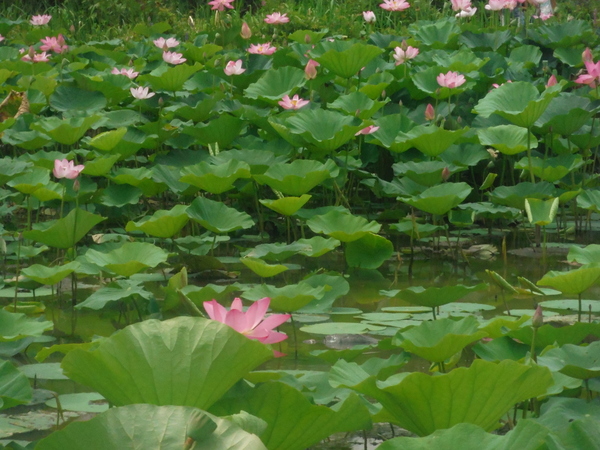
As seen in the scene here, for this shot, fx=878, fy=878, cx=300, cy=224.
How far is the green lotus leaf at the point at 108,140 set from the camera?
368 cm

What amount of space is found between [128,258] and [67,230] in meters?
0.34

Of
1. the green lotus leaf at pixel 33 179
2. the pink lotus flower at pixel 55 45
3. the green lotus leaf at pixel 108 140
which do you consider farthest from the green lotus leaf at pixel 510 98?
the pink lotus flower at pixel 55 45

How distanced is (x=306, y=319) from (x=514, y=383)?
1.37m

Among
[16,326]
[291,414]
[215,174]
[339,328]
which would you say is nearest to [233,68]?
[215,174]

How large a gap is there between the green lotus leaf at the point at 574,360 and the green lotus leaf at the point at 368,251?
1521mm

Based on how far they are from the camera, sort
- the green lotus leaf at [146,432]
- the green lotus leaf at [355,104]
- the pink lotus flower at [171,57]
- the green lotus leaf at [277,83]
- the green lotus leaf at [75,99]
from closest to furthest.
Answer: the green lotus leaf at [146,432]
the green lotus leaf at [355,104]
the green lotus leaf at [277,83]
the green lotus leaf at [75,99]
the pink lotus flower at [171,57]

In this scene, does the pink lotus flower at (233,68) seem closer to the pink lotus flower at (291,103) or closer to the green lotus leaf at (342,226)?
the pink lotus flower at (291,103)

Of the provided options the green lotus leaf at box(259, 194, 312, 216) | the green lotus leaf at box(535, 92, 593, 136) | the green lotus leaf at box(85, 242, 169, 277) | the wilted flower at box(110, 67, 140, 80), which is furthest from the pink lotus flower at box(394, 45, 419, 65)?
the green lotus leaf at box(85, 242, 169, 277)

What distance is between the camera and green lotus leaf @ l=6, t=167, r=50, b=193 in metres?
3.28

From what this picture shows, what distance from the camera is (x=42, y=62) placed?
5.14 meters

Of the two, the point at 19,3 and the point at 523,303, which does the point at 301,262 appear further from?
the point at 19,3

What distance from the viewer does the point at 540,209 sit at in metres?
3.21

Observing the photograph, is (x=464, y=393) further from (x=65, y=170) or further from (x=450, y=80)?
(x=450, y=80)

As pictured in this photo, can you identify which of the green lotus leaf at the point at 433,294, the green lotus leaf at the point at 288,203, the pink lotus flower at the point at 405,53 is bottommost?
the green lotus leaf at the point at 433,294
